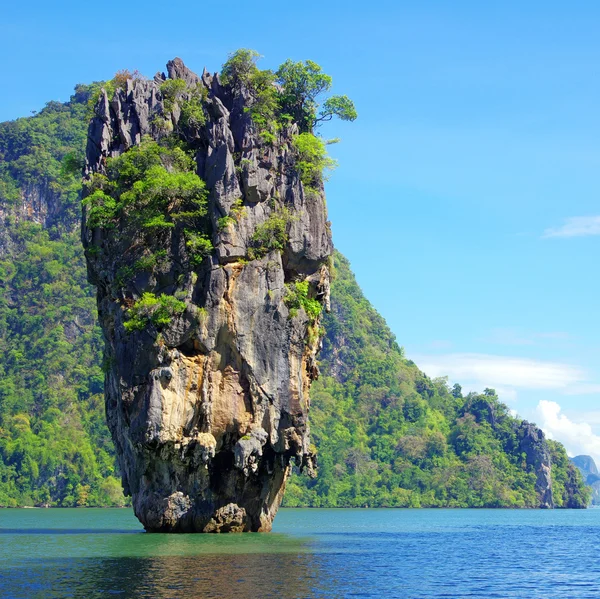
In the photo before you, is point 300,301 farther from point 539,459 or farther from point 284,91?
point 539,459

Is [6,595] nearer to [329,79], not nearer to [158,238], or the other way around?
A: [158,238]

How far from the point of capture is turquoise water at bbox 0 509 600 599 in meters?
23.3

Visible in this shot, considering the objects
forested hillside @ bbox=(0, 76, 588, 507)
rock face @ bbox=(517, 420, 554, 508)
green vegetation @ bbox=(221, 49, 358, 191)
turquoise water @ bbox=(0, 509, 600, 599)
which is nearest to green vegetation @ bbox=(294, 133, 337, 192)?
green vegetation @ bbox=(221, 49, 358, 191)

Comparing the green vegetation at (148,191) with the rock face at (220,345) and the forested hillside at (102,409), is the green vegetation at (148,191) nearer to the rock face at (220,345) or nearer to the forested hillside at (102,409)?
the rock face at (220,345)

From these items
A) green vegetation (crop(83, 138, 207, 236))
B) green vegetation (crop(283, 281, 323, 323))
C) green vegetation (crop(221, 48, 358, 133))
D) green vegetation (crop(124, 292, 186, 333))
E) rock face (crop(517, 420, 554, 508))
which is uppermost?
green vegetation (crop(221, 48, 358, 133))

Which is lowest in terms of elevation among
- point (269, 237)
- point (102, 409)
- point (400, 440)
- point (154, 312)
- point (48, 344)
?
point (400, 440)

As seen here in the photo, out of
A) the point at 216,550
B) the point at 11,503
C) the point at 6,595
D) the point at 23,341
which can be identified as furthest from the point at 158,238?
the point at 23,341

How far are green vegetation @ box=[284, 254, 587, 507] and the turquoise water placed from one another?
71.9 m

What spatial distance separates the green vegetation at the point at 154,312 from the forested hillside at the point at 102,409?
5748 cm

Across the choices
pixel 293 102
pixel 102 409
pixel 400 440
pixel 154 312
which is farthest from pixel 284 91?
pixel 400 440

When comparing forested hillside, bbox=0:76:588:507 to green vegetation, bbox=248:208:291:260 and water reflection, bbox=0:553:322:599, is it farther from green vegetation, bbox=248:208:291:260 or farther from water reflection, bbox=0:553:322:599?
water reflection, bbox=0:553:322:599

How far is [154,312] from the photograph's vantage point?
3659 centimetres

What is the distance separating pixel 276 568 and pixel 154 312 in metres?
12.9

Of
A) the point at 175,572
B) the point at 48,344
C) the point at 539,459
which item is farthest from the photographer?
the point at 539,459
